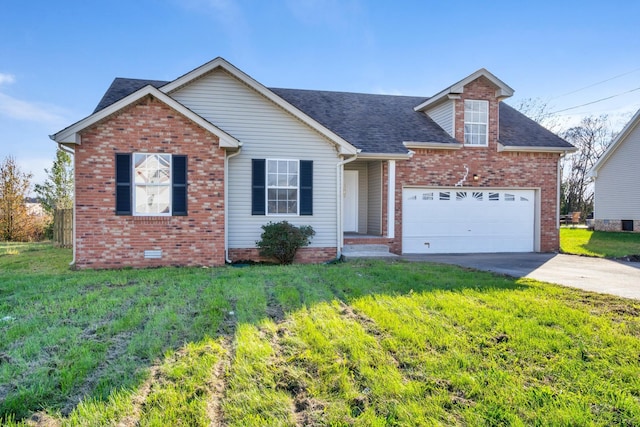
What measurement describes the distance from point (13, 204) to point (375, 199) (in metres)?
18.6

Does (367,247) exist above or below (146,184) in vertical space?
below

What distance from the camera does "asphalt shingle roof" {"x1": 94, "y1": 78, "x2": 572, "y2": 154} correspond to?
1298cm

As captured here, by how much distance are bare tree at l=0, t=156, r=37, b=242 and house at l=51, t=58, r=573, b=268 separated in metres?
10.9

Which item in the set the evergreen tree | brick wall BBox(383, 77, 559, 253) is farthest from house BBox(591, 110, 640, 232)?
the evergreen tree

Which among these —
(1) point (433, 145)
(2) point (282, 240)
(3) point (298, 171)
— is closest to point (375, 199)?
(1) point (433, 145)

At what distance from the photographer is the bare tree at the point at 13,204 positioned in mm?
19719

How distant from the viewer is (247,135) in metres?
11.1

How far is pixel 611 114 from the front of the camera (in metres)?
40.7

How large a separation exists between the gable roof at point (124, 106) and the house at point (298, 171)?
3 cm

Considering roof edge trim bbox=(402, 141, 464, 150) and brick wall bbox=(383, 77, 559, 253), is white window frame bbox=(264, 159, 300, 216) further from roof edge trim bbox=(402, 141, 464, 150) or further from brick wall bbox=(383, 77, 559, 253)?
roof edge trim bbox=(402, 141, 464, 150)

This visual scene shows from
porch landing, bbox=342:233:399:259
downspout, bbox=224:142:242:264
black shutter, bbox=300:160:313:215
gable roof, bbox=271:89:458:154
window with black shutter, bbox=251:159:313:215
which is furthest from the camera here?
gable roof, bbox=271:89:458:154

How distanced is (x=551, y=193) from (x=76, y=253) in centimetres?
1509

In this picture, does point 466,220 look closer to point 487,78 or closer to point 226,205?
point 487,78

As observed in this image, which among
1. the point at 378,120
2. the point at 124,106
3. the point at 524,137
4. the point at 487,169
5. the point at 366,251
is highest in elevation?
the point at 378,120
